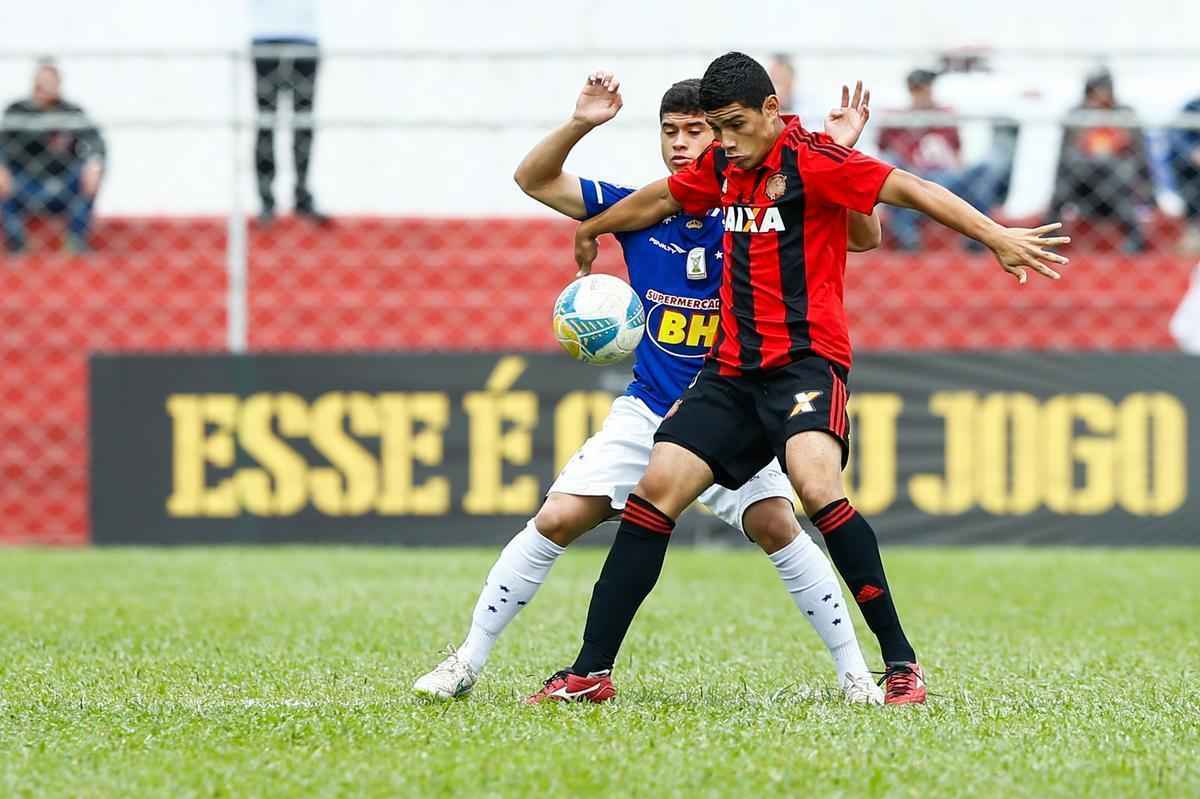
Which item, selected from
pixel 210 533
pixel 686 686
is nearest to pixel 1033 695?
pixel 686 686

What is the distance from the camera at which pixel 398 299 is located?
41.7ft

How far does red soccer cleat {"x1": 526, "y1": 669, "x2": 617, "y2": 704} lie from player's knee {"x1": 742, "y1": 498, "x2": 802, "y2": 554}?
64 cm

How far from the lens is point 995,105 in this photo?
489 inches

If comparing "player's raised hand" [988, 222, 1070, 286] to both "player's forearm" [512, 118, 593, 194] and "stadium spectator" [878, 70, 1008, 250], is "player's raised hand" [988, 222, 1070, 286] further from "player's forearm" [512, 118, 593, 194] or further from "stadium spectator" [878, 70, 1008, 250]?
"stadium spectator" [878, 70, 1008, 250]

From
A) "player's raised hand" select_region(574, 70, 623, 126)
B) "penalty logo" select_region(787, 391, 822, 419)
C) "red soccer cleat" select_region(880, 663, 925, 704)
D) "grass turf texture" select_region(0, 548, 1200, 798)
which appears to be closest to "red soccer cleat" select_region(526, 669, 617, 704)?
"grass turf texture" select_region(0, 548, 1200, 798)

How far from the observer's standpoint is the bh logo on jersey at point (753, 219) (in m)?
5.05

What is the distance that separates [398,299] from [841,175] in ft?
26.5

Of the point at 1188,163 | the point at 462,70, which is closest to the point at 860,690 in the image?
the point at 462,70

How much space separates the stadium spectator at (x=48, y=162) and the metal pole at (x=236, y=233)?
1060mm

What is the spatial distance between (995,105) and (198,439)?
5.88 metres

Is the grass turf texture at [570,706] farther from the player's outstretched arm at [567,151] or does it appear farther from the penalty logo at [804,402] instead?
the player's outstretched arm at [567,151]

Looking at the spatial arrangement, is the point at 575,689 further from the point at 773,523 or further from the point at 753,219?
the point at 753,219

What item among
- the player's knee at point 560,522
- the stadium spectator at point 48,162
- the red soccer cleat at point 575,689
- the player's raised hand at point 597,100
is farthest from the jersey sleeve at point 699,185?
the stadium spectator at point 48,162

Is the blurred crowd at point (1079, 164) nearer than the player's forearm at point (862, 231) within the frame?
No
